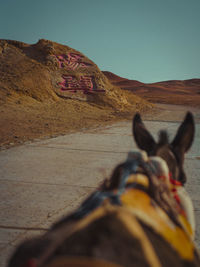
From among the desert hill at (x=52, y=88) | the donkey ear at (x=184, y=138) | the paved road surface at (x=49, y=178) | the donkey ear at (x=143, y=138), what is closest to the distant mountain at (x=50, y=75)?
the desert hill at (x=52, y=88)

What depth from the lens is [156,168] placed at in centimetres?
152

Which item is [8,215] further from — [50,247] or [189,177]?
[189,177]

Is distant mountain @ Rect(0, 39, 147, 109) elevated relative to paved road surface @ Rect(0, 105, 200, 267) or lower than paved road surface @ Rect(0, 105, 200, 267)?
elevated

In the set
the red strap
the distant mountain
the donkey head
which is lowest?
the red strap

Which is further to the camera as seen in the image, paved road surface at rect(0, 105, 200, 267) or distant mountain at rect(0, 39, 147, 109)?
distant mountain at rect(0, 39, 147, 109)

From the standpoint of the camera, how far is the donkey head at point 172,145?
198 cm

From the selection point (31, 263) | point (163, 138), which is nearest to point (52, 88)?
point (163, 138)

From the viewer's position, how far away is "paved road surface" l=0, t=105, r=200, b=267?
10.3 feet

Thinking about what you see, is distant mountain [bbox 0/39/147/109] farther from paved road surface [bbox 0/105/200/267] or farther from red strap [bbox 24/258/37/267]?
red strap [bbox 24/258/37/267]

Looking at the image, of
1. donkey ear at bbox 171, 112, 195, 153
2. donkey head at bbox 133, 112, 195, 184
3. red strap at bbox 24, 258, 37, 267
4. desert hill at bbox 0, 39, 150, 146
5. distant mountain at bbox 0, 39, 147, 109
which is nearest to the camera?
red strap at bbox 24, 258, 37, 267

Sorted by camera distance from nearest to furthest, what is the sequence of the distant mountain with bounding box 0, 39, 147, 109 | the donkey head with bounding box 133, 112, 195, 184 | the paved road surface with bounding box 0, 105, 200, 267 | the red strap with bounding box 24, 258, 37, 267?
the red strap with bounding box 24, 258, 37, 267 → the donkey head with bounding box 133, 112, 195, 184 → the paved road surface with bounding box 0, 105, 200, 267 → the distant mountain with bounding box 0, 39, 147, 109

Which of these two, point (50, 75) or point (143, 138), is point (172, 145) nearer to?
point (143, 138)

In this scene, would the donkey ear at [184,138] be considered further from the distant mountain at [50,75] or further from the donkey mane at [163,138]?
the distant mountain at [50,75]

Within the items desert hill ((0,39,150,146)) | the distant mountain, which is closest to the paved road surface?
desert hill ((0,39,150,146))
